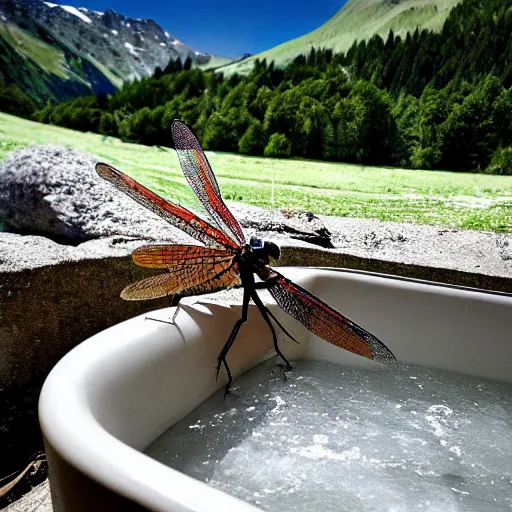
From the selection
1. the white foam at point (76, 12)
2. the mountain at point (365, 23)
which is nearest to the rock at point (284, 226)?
the mountain at point (365, 23)

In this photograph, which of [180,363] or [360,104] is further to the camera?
[360,104]

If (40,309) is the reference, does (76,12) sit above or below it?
above

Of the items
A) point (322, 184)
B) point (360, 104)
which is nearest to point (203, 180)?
point (322, 184)

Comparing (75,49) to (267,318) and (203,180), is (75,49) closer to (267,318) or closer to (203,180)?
(203,180)

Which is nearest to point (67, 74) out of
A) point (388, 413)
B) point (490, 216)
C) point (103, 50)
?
point (103, 50)

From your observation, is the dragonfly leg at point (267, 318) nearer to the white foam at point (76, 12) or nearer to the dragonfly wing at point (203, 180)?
the dragonfly wing at point (203, 180)

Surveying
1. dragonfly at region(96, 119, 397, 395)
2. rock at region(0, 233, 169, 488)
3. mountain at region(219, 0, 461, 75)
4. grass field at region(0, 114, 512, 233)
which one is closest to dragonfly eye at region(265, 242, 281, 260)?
dragonfly at region(96, 119, 397, 395)
